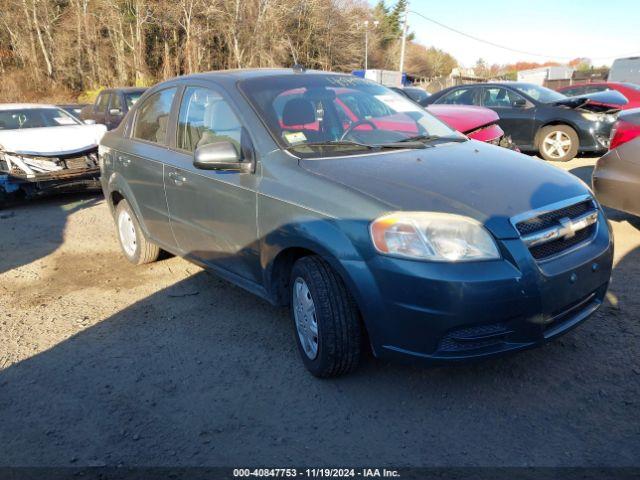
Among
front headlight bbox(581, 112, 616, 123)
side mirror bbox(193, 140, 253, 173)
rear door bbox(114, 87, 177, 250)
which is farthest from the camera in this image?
front headlight bbox(581, 112, 616, 123)

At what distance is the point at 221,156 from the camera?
3.21 metres

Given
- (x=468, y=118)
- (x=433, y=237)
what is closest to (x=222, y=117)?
(x=433, y=237)

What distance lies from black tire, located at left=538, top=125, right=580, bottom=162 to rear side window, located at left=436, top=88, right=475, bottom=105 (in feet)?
5.28

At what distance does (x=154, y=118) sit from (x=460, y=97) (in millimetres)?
8028

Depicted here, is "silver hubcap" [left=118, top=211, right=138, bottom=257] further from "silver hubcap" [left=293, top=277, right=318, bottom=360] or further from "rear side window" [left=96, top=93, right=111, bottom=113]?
"rear side window" [left=96, top=93, right=111, bottom=113]

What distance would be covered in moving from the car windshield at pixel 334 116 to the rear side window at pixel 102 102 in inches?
393

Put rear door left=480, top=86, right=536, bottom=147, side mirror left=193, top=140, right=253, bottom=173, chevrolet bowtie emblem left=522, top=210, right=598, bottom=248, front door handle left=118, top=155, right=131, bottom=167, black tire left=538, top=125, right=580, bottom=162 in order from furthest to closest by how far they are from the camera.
Answer: rear door left=480, top=86, right=536, bottom=147 → black tire left=538, top=125, right=580, bottom=162 → front door handle left=118, top=155, right=131, bottom=167 → side mirror left=193, top=140, right=253, bottom=173 → chevrolet bowtie emblem left=522, top=210, right=598, bottom=248

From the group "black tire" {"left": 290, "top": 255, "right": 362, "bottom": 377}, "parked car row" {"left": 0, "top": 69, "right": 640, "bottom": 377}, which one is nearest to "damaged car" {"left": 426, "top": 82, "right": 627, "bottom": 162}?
"parked car row" {"left": 0, "top": 69, "right": 640, "bottom": 377}

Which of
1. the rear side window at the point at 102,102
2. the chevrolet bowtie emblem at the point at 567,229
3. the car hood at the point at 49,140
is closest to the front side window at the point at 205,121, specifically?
the chevrolet bowtie emblem at the point at 567,229

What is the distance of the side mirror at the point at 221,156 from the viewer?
3205mm

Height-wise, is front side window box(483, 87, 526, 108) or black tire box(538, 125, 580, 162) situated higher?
front side window box(483, 87, 526, 108)

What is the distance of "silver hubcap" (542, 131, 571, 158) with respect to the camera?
9758 millimetres

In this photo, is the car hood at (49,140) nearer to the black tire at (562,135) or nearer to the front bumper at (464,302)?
the front bumper at (464,302)

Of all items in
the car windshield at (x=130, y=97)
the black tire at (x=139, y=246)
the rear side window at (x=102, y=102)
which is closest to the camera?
the black tire at (x=139, y=246)
